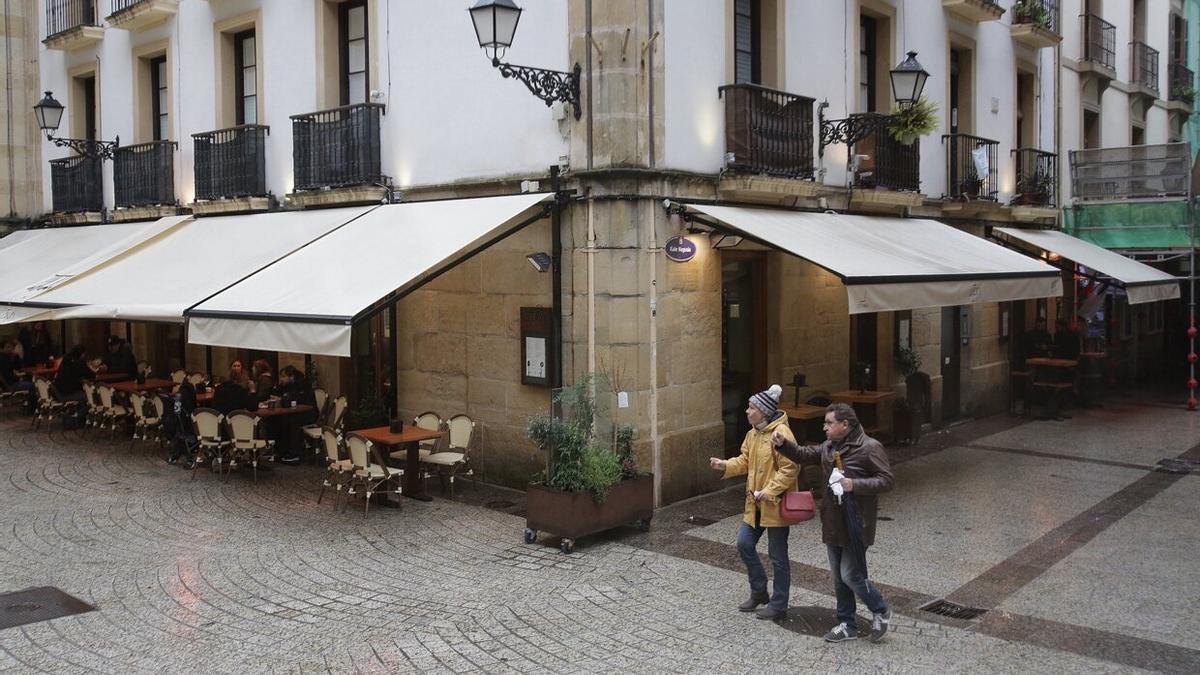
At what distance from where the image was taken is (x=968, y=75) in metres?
16.3

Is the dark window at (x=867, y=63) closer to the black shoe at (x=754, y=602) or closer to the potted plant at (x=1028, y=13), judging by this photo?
the potted plant at (x=1028, y=13)

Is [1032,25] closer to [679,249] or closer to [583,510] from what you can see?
[679,249]

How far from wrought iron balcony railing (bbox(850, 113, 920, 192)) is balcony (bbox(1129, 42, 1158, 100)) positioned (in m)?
12.2

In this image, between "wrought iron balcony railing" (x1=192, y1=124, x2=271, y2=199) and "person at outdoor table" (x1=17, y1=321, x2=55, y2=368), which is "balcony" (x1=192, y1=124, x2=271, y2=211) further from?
"person at outdoor table" (x1=17, y1=321, x2=55, y2=368)

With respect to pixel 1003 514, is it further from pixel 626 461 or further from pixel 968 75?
pixel 968 75

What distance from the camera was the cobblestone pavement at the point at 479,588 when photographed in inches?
255

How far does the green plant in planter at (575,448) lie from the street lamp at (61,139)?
39.9ft

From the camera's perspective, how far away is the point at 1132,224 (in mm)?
18828

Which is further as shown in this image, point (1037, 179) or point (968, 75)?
point (1037, 179)

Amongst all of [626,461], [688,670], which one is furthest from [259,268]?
[688,670]

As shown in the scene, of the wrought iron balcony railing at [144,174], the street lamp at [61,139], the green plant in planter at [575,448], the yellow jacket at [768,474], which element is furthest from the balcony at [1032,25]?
the street lamp at [61,139]

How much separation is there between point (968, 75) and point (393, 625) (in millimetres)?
13613

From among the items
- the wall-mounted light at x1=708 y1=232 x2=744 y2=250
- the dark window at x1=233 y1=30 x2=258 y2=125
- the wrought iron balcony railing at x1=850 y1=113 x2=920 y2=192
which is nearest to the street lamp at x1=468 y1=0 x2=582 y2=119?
the wall-mounted light at x1=708 y1=232 x2=744 y2=250

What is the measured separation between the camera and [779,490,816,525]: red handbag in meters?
6.77
